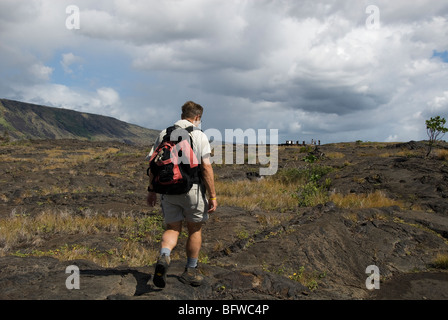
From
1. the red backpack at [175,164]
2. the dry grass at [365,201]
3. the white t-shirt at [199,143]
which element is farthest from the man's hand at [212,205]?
the dry grass at [365,201]

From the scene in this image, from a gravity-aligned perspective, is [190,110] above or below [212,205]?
above

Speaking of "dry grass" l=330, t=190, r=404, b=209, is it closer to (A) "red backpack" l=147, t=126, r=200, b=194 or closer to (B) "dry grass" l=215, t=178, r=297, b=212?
(B) "dry grass" l=215, t=178, r=297, b=212

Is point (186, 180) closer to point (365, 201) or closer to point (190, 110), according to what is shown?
point (190, 110)

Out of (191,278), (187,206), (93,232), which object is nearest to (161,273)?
(191,278)

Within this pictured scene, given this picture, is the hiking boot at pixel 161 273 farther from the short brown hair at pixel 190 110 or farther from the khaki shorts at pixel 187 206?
the short brown hair at pixel 190 110

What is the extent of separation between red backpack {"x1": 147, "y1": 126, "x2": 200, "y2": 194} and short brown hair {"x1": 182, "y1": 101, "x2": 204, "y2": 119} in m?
0.25

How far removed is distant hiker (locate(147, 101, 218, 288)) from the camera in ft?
13.6

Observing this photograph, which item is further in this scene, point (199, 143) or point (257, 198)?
point (257, 198)

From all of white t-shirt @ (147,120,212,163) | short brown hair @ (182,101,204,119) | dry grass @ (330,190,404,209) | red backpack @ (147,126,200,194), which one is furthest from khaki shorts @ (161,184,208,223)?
dry grass @ (330,190,404,209)

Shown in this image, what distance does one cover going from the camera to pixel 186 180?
13.7ft

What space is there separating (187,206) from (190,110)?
1171mm
